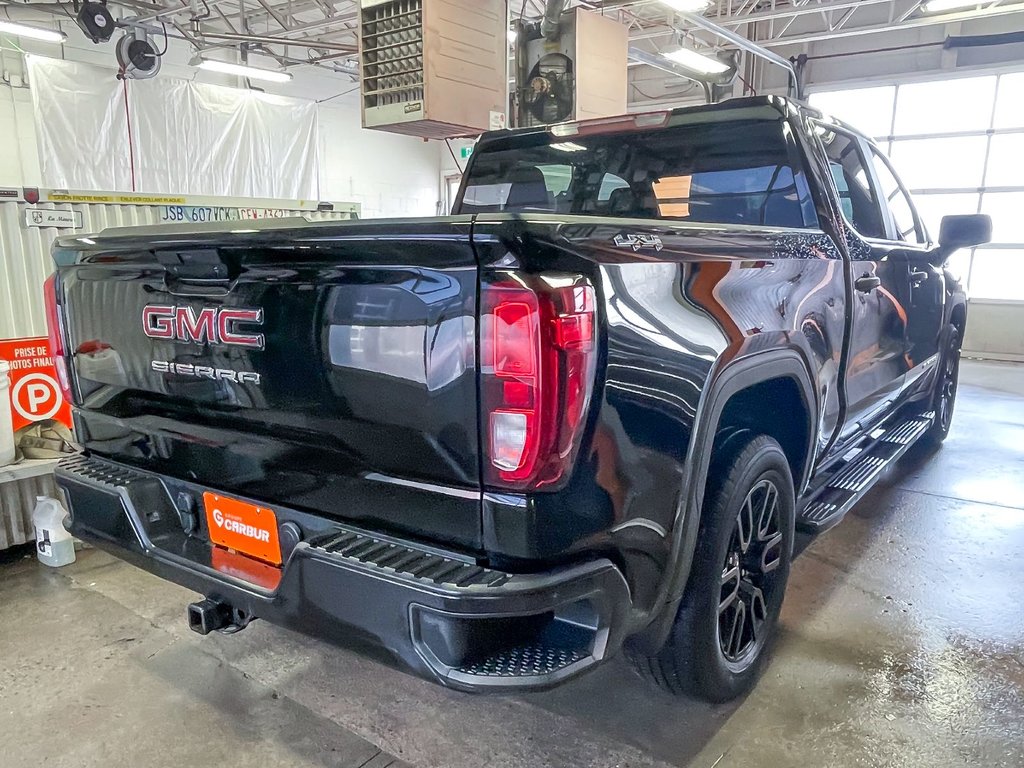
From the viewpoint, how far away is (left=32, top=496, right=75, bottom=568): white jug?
3.09m

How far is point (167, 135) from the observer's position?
9.66 metres

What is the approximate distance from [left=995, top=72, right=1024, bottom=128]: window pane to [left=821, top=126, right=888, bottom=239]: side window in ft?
30.2

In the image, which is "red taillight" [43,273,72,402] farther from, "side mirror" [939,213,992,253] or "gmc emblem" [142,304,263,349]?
"side mirror" [939,213,992,253]

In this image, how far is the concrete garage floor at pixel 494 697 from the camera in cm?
197

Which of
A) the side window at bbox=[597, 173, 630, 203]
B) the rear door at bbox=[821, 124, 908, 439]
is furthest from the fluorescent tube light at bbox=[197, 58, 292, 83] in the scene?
the rear door at bbox=[821, 124, 908, 439]

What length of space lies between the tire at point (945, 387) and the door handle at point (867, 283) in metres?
1.75

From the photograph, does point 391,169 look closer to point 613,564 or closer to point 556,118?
point 556,118

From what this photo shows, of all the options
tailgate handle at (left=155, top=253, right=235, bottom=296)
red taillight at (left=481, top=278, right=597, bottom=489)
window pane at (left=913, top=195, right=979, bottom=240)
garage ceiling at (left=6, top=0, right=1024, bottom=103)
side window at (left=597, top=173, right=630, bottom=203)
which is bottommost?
red taillight at (left=481, top=278, right=597, bottom=489)

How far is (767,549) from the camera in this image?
2178mm

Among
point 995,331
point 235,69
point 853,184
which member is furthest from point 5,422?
point 995,331

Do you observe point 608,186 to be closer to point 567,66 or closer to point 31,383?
point 567,66

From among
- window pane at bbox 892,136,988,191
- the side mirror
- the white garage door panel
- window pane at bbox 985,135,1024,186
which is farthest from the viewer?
window pane at bbox 892,136,988,191

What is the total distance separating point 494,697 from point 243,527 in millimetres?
750

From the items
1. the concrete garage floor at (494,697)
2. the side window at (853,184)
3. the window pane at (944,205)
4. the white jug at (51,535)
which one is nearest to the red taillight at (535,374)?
the concrete garage floor at (494,697)
